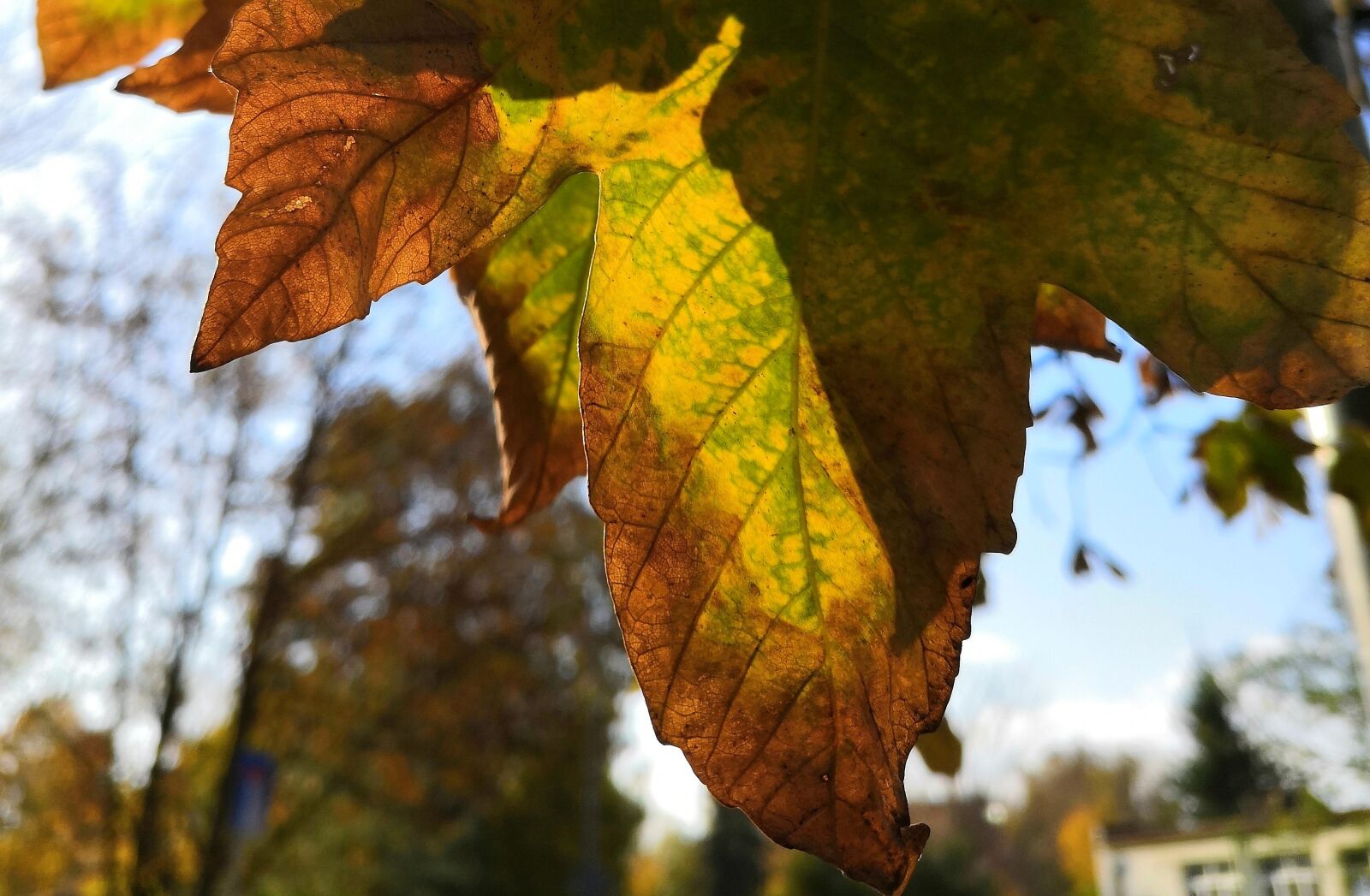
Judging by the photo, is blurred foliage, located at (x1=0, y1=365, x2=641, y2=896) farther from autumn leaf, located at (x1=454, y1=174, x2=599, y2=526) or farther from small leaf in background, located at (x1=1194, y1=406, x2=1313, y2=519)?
autumn leaf, located at (x1=454, y1=174, x2=599, y2=526)

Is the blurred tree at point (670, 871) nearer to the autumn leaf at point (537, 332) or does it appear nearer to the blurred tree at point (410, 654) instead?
the blurred tree at point (410, 654)

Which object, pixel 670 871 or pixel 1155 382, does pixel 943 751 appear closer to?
pixel 1155 382

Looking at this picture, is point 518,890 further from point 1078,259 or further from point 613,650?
point 1078,259

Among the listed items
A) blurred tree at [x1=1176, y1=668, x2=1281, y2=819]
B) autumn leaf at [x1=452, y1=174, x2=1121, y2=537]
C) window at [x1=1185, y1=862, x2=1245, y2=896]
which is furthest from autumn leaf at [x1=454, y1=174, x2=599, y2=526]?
blurred tree at [x1=1176, y1=668, x2=1281, y2=819]

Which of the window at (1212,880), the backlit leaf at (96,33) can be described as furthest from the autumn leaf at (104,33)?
the window at (1212,880)

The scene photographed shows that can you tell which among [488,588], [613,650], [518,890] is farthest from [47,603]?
[518,890]

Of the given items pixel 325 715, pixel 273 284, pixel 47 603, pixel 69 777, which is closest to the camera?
pixel 273 284
